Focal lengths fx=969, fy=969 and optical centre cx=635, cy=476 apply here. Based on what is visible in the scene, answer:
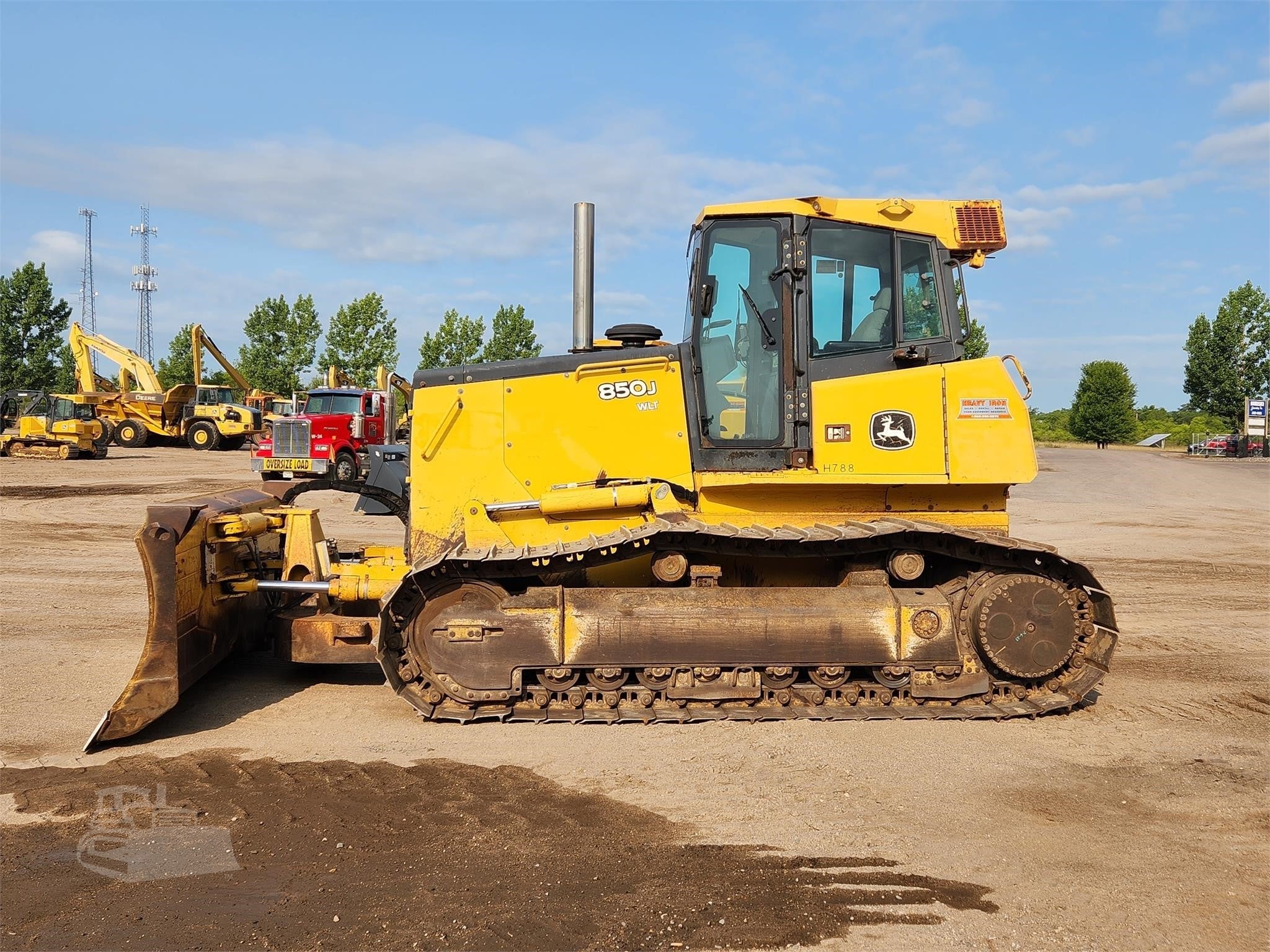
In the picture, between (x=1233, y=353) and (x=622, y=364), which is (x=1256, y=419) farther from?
(x=622, y=364)

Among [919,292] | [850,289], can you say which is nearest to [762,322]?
[850,289]

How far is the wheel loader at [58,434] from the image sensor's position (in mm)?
34094

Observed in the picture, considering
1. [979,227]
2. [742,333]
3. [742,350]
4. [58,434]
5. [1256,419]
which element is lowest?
[58,434]

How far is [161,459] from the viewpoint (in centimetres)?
3400

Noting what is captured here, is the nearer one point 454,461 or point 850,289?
point 850,289

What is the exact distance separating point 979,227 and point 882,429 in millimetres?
1653

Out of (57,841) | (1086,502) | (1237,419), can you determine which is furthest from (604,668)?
(1237,419)

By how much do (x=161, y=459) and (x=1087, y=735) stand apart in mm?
33972

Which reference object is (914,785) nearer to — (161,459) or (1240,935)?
(1240,935)

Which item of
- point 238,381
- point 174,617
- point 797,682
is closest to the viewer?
point 174,617

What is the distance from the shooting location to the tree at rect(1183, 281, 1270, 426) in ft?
212

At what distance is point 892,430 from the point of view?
6645mm

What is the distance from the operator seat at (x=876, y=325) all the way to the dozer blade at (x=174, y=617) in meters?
4.77

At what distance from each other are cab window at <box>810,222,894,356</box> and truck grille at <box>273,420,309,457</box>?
23.4 m
